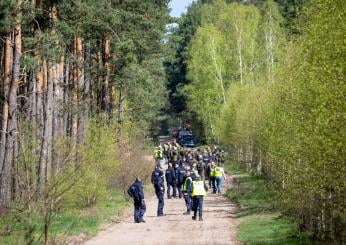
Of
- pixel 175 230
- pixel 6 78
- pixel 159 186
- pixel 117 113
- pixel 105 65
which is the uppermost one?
pixel 105 65

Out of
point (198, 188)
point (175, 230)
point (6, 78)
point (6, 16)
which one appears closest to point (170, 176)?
point (198, 188)

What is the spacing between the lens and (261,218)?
74.2ft

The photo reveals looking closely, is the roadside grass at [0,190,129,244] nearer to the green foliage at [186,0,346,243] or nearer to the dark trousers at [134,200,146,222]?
the dark trousers at [134,200,146,222]

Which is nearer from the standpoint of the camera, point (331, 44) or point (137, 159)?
point (331, 44)

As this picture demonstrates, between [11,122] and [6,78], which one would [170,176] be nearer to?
[6,78]

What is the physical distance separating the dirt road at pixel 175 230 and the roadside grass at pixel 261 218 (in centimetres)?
42

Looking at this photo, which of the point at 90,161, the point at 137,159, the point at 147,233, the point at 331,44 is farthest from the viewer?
the point at 137,159

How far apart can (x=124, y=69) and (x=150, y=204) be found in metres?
7.12

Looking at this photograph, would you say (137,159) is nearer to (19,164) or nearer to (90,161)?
(90,161)

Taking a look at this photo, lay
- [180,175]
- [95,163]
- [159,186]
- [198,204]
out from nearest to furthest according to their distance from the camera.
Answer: [198,204], [95,163], [159,186], [180,175]

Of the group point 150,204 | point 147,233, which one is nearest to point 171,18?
point 150,204

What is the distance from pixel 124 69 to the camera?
33.2m

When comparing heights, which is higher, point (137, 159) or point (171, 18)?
point (171, 18)

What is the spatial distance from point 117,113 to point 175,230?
21587 millimetres
